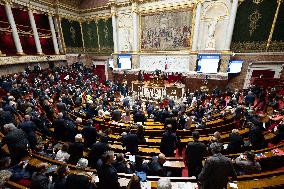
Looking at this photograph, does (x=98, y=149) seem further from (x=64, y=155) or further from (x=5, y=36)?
(x=5, y=36)

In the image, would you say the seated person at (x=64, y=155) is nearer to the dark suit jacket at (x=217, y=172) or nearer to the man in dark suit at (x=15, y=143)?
the man in dark suit at (x=15, y=143)

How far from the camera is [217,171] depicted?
313cm

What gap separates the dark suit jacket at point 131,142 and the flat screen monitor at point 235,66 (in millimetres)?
12425

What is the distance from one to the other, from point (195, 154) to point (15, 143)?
457 centimetres

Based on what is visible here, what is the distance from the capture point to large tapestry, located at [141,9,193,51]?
621 inches

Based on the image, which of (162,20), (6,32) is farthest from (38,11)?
(162,20)

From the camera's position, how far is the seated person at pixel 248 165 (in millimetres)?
3785

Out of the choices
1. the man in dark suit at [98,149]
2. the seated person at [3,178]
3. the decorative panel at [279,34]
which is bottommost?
the man in dark suit at [98,149]

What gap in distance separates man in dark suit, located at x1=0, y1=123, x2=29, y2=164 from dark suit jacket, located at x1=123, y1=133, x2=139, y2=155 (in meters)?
2.67

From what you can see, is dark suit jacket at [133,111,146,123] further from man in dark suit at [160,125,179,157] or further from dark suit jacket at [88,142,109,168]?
dark suit jacket at [88,142,109,168]

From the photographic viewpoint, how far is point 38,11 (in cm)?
1728

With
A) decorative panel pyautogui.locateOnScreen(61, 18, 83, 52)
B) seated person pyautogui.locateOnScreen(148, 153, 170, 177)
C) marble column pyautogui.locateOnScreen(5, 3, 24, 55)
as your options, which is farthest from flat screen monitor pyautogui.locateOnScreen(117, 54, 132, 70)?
seated person pyautogui.locateOnScreen(148, 153, 170, 177)

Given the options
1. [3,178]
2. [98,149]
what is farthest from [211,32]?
[3,178]

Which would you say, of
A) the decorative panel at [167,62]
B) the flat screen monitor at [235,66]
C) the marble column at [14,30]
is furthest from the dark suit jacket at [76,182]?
the marble column at [14,30]
